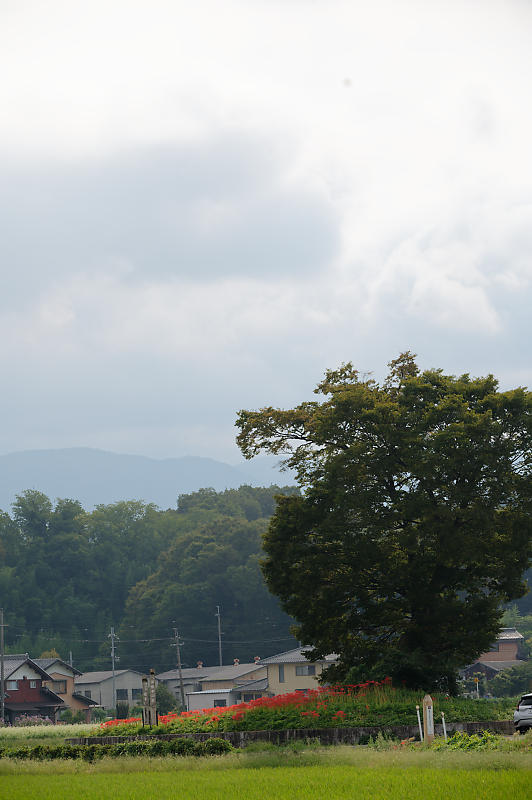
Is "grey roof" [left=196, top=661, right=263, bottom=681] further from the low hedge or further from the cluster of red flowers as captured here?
the low hedge

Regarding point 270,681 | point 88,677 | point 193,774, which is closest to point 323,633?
point 193,774

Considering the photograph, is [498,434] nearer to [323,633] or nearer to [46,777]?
[323,633]

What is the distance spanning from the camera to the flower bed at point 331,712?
26.9 m

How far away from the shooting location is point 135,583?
133 m

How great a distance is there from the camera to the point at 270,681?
76125 mm

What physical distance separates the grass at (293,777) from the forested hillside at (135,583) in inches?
3621

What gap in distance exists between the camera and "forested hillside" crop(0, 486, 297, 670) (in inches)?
4550

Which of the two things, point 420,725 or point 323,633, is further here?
point 323,633

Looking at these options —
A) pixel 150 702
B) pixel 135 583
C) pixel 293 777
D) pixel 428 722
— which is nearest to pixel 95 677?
pixel 135 583

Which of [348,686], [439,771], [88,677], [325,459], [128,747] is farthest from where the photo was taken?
[88,677]

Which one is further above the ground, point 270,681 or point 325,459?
point 325,459

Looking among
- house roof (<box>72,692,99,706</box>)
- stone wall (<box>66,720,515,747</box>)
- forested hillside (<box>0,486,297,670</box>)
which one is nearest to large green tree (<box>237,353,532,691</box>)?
stone wall (<box>66,720,515,747</box>)

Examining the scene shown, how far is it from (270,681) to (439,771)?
60639 millimetres

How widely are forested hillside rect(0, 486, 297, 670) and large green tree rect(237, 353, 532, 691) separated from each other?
3262 inches
